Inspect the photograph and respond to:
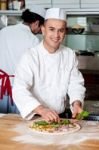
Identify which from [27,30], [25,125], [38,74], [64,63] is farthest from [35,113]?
[27,30]

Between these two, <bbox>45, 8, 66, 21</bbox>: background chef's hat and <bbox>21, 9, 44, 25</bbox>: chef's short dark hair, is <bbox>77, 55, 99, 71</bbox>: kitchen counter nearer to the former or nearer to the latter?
<bbox>21, 9, 44, 25</bbox>: chef's short dark hair

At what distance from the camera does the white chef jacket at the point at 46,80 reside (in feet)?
5.62

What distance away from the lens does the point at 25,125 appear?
1552 mm

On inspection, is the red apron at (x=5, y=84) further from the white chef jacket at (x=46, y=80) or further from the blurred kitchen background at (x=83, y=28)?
the blurred kitchen background at (x=83, y=28)

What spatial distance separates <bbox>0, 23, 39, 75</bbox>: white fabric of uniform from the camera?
2.38 metres

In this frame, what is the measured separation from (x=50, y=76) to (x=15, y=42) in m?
0.71

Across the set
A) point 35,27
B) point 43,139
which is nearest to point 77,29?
point 35,27

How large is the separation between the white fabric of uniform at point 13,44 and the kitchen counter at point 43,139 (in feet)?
2.98

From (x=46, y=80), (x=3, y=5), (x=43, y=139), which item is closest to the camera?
(x=43, y=139)

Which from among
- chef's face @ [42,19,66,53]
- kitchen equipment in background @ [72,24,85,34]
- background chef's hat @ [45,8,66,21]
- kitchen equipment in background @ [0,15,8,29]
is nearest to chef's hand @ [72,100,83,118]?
chef's face @ [42,19,66,53]

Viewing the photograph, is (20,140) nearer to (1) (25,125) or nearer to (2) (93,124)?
(1) (25,125)

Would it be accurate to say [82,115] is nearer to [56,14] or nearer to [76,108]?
[76,108]

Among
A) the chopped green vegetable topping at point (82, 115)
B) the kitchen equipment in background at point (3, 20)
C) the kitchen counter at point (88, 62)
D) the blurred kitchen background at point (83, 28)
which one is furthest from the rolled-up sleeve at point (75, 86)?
the kitchen equipment in background at point (3, 20)

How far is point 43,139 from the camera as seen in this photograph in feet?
4.43
